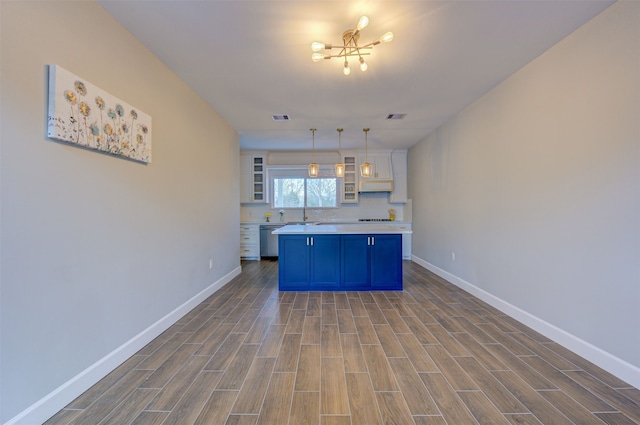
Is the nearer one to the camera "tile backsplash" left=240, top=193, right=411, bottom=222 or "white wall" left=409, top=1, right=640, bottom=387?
"white wall" left=409, top=1, right=640, bottom=387

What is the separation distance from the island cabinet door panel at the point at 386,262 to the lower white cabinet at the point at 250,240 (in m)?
3.17

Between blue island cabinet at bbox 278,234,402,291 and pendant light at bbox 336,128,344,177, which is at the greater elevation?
pendant light at bbox 336,128,344,177

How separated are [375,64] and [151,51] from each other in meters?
2.05

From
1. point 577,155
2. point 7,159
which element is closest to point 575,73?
point 577,155

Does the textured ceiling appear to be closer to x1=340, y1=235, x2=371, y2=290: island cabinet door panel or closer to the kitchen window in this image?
x1=340, y1=235, x2=371, y2=290: island cabinet door panel

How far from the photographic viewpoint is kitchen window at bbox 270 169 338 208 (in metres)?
6.38

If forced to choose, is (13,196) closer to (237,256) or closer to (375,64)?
(375,64)

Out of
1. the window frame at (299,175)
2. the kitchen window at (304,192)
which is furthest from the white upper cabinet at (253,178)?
the kitchen window at (304,192)

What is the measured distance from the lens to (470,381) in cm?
172

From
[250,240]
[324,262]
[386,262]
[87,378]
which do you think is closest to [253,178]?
[250,240]

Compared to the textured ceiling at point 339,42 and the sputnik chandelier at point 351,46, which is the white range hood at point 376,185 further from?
the sputnik chandelier at point 351,46

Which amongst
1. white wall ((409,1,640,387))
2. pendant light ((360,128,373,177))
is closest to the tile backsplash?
pendant light ((360,128,373,177))

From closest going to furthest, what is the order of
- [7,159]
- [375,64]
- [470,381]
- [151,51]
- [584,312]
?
[7,159] → [470,381] → [584,312] → [151,51] → [375,64]

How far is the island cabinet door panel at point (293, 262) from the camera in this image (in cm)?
371
